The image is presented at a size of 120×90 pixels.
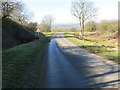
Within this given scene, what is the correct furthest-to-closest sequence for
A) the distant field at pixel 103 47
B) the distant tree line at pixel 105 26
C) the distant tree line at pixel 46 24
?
the distant tree line at pixel 46 24, the distant tree line at pixel 105 26, the distant field at pixel 103 47

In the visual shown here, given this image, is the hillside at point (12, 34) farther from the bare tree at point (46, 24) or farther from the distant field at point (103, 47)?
the bare tree at point (46, 24)

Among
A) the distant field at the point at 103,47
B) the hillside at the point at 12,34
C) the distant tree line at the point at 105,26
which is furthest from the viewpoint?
the distant tree line at the point at 105,26

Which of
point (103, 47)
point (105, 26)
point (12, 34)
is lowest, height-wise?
point (103, 47)

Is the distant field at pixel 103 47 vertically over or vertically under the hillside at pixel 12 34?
under

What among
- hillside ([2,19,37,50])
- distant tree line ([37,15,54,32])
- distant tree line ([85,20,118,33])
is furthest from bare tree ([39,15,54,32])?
hillside ([2,19,37,50])

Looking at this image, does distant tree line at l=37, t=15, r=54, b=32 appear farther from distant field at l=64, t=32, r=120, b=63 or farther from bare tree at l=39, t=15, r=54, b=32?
distant field at l=64, t=32, r=120, b=63

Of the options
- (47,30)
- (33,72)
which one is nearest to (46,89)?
(33,72)

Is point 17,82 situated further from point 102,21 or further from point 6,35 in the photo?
point 102,21

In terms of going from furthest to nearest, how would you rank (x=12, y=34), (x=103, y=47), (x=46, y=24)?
(x=46, y=24)
(x=12, y=34)
(x=103, y=47)

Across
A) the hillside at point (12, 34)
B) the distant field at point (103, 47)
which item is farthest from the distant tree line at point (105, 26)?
the hillside at point (12, 34)

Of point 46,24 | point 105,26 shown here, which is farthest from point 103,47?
point 46,24

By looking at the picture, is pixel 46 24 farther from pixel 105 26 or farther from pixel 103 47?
pixel 103 47

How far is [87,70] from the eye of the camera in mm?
15578

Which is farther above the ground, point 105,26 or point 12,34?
point 105,26
